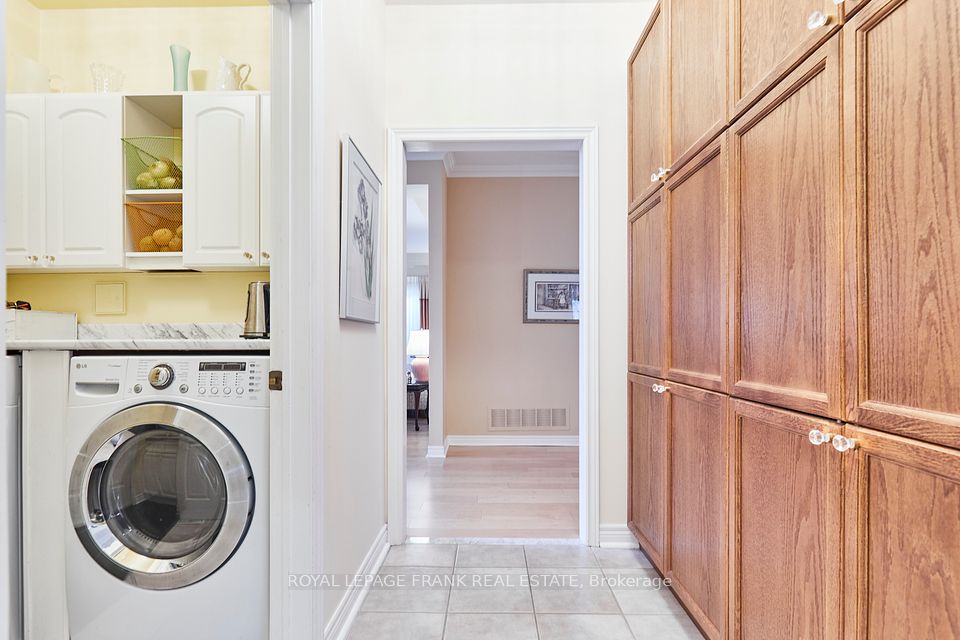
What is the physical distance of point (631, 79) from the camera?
262 cm

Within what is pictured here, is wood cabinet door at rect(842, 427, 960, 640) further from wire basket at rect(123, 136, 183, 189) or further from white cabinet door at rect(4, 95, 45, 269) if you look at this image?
white cabinet door at rect(4, 95, 45, 269)

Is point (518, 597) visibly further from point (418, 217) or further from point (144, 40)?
point (418, 217)

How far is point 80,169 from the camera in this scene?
94.7 inches

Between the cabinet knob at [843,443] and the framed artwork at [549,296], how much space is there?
13.3 feet

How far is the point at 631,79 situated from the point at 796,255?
1.75m

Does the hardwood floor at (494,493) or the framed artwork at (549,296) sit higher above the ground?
the framed artwork at (549,296)

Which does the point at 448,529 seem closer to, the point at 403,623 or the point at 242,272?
the point at 403,623

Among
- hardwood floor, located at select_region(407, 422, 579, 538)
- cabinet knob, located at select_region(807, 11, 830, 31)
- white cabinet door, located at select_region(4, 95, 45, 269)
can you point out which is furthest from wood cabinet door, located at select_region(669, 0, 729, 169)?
white cabinet door, located at select_region(4, 95, 45, 269)

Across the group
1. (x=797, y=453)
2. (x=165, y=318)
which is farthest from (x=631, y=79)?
(x=165, y=318)

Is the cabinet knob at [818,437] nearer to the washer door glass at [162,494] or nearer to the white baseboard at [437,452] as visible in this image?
the washer door glass at [162,494]

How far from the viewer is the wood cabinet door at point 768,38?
3.64 ft

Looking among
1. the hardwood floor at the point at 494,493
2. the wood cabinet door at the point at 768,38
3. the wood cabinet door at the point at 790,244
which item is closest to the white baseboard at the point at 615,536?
the hardwood floor at the point at 494,493

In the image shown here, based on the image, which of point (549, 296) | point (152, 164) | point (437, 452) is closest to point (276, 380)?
point (152, 164)

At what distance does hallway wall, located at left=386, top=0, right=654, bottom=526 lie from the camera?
274 cm
